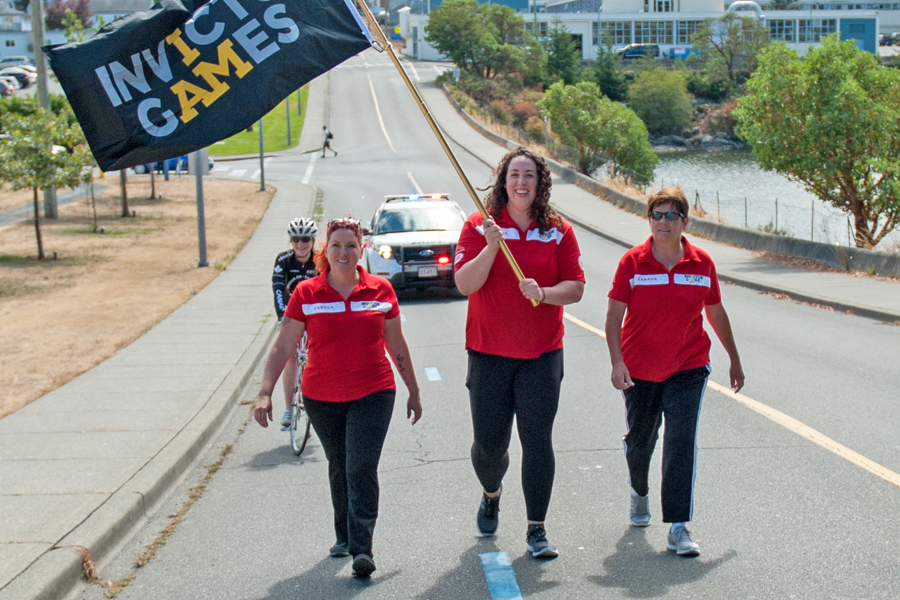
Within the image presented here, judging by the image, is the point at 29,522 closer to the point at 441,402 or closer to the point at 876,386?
the point at 441,402

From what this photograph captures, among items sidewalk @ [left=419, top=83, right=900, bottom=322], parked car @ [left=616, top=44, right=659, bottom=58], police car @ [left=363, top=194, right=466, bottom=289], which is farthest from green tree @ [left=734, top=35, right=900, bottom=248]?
parked car @ [left=616, top=44, right=659, bottom=58]

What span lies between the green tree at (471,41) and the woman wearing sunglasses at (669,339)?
8640 cm

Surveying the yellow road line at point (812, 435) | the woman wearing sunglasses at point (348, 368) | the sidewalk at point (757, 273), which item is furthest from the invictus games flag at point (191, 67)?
the sidewalk at point (757, 273)

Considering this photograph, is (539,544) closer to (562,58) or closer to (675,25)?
(562,58)

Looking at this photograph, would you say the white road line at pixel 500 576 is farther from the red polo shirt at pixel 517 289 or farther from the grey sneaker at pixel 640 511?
the red polo shirt at pixel 517 289

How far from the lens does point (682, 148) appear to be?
8788cm

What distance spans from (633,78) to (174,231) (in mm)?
76988

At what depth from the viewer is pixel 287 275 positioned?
26.7ft

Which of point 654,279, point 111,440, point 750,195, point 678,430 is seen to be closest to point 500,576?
point 678,430

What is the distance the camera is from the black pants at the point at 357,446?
5.17m

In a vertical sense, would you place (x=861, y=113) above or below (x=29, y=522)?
above

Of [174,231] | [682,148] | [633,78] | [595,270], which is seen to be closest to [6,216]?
[174,231]

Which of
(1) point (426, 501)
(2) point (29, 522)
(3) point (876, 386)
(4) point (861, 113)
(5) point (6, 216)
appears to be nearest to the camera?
(2) point (29, 522)

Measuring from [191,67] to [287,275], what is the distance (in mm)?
2521
